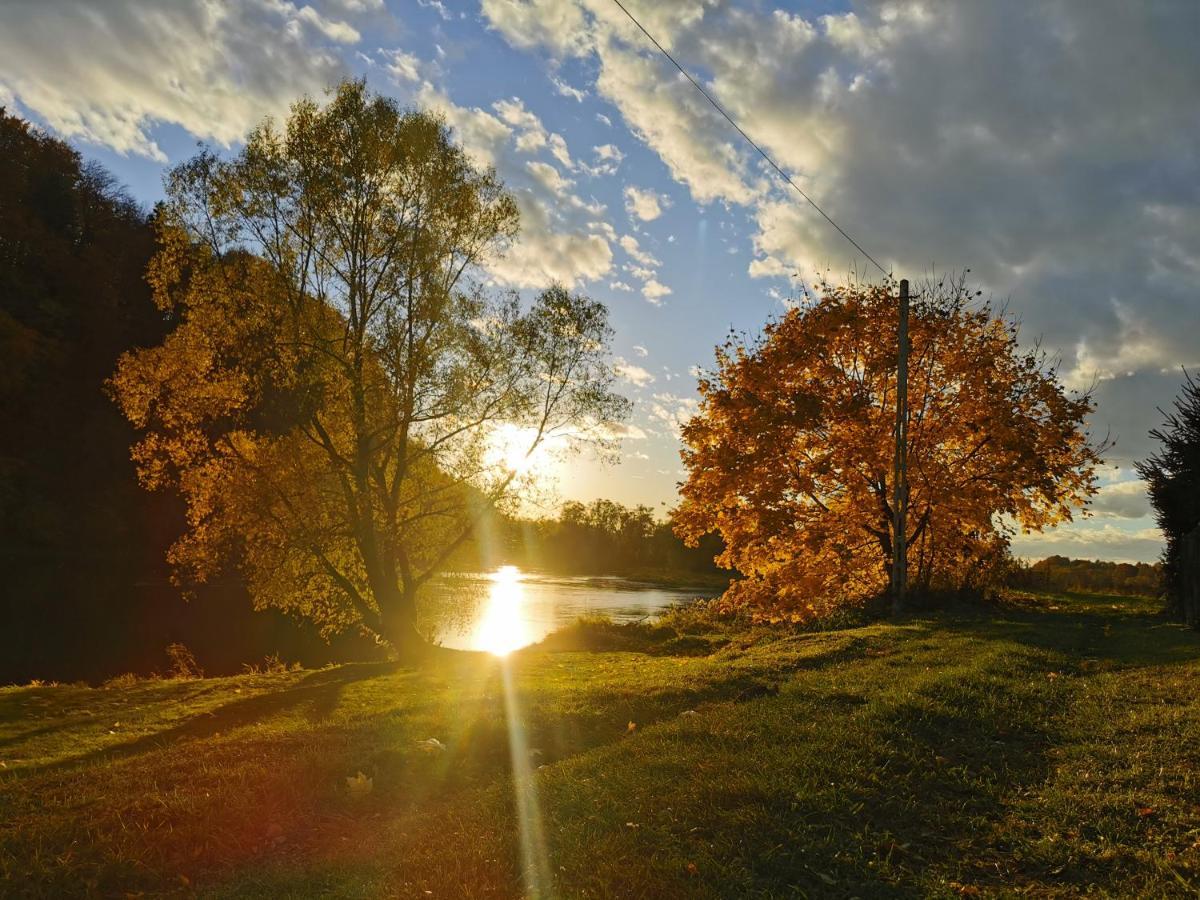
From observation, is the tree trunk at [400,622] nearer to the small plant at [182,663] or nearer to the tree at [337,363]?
the tree at [337,363]

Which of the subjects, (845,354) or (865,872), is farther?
(845,354)

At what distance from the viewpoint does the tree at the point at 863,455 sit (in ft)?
66.8

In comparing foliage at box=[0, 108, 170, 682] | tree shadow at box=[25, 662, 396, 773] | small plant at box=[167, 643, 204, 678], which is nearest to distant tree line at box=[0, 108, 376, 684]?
foliage at box=[0, 108, 170, 682]

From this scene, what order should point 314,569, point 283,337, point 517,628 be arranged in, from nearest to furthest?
point 283,337 < point 314,569 < point 517,628

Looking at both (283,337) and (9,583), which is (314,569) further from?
(9,583)

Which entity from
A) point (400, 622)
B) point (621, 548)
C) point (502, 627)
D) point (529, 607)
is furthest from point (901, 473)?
point (621, 548)

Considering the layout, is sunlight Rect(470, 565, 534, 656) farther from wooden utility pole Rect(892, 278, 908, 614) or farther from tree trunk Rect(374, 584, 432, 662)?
wooden utility pole Rect(892, 278, 908, 614)

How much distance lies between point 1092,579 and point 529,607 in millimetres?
33426

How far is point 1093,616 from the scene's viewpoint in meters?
20.2

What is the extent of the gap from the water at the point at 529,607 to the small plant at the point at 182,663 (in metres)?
8.58

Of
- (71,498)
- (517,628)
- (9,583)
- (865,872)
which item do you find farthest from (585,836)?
(71,498)

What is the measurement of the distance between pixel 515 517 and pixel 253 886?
662 inches

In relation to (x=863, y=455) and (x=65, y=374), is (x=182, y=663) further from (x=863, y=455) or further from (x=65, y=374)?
(x=65, y=374)

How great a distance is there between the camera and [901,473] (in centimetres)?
1909
